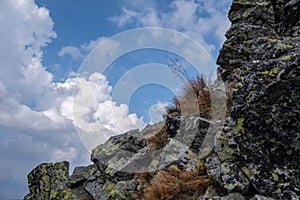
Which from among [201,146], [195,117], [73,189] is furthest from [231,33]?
[73,189]

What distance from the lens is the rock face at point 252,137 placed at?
5.29 metres

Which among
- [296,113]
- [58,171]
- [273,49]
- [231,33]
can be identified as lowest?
[296,113]

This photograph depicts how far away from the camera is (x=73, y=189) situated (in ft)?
37.5

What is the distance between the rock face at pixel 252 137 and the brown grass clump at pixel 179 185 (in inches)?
10.7

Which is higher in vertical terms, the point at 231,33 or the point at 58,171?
the point at 231,33

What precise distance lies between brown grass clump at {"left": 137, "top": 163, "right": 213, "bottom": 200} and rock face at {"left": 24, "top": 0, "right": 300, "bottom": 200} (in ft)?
0.89

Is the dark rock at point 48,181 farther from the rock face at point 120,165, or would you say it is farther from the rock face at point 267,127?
the rock face at point 267,127

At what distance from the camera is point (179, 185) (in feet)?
21.7

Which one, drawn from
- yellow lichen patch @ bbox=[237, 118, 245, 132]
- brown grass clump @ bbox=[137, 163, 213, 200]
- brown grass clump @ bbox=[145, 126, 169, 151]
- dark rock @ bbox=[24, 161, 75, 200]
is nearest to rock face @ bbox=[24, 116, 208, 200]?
dark rock @ bbox=[24, 161, 75, 200]

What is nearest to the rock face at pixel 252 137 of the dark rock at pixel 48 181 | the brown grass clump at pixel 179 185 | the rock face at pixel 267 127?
the rock face at pixel 267 127

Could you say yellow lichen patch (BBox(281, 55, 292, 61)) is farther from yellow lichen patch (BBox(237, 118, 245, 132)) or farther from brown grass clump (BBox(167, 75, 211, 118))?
brown grass clump (BBox(167, 75, 211, 118))

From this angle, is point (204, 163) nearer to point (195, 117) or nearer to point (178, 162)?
point (178, 162)

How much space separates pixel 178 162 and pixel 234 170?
6.03ft

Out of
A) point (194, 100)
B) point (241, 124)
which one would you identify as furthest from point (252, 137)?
point (194, 100)
